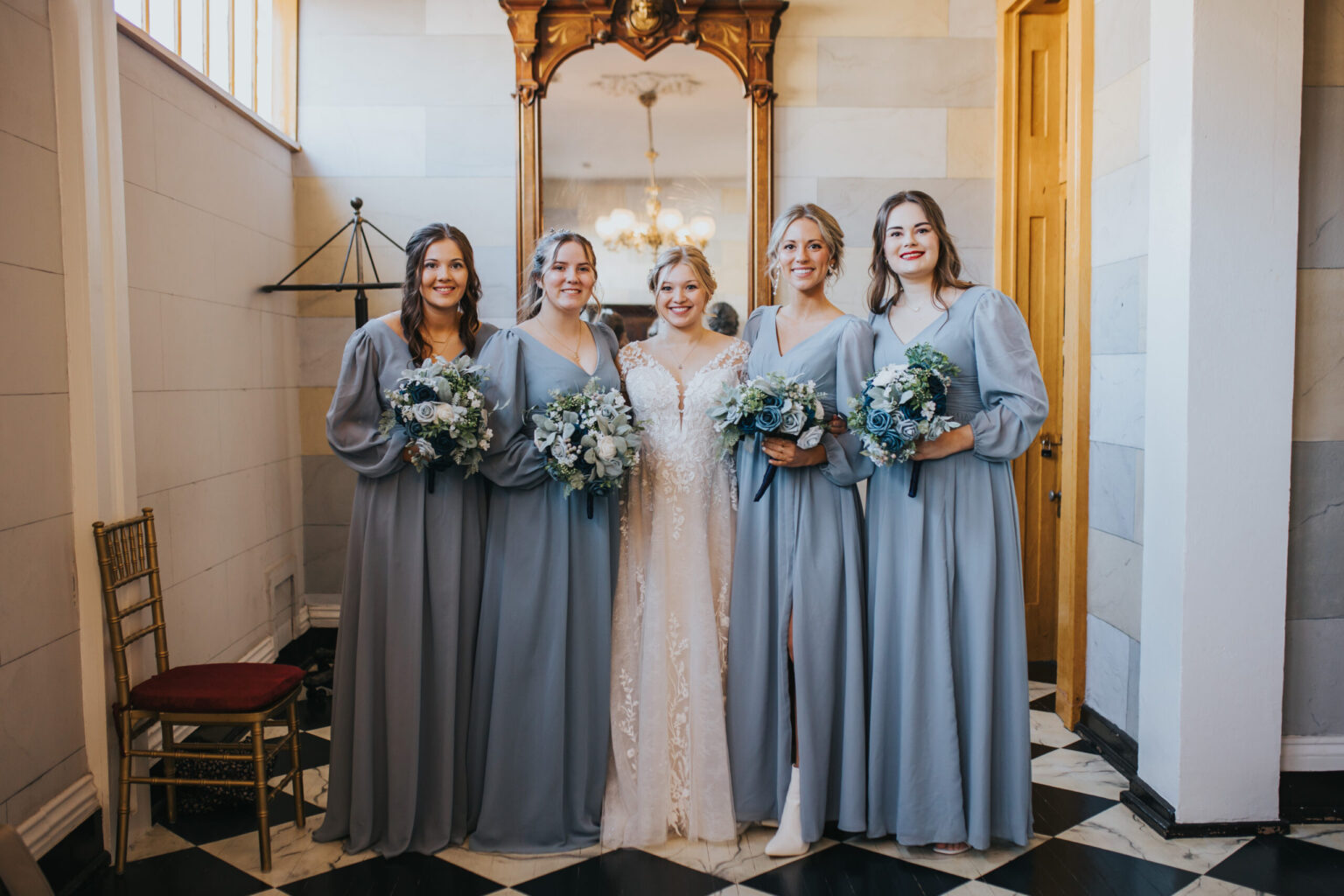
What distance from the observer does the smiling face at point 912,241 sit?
2.98m

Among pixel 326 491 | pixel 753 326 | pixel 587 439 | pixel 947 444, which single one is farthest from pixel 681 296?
pixel 326 491

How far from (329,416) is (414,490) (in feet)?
1.16

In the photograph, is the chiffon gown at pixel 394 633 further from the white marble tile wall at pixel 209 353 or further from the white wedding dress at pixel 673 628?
the white marble tile wall at pixel 209 353

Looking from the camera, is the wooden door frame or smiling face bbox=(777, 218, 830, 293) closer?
smiling face bbox=(777, 218, 830, 293)

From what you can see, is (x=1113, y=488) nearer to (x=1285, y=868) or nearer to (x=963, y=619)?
(x=963, y=619)

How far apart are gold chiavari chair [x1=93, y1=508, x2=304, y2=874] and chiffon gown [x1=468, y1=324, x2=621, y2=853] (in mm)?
638

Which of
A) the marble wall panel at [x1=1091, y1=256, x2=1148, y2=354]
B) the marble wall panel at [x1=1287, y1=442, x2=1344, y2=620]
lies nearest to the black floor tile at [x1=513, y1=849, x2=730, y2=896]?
the marble wall panel at [x1=1287, y1=442, x2=1344, y2=620]

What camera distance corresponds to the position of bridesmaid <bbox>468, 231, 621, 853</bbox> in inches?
117

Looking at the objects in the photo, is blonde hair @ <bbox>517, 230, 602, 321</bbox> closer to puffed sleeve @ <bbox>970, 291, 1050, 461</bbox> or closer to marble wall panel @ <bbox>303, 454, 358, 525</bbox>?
puffed sleeve @ <bbox>970, 291, 1050, 461</bbox>

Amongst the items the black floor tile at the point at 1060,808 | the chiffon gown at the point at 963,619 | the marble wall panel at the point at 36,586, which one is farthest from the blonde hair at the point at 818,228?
the marble wall panel at the point at 36,586

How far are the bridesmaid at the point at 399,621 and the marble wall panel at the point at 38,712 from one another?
0.75 meters

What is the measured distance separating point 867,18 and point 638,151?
1.37 meters

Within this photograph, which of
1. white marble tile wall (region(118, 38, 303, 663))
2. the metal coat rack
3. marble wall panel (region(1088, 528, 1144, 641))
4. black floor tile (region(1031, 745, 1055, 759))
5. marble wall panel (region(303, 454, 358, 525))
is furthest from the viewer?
marble wall panel (region(303, 454, 358, 525))

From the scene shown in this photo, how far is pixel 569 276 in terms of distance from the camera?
308 centimetres
